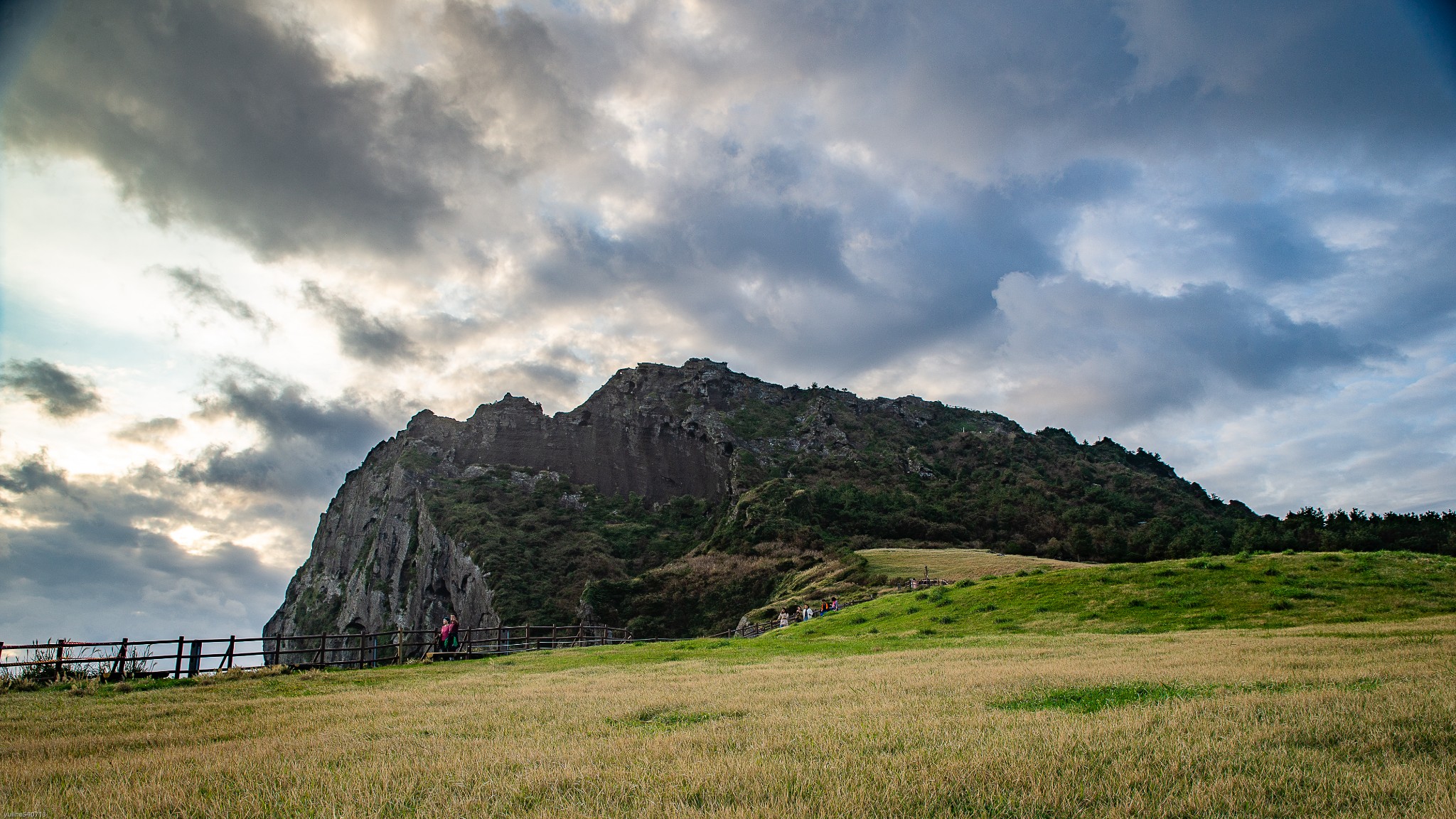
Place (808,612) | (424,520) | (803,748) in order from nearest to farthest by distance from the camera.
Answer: (803,748) → (808,612) → (424,520)

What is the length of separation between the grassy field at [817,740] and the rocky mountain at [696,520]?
5557 centimetres

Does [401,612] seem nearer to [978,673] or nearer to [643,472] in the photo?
[643,472]

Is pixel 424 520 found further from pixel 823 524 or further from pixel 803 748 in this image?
pixel 803 748

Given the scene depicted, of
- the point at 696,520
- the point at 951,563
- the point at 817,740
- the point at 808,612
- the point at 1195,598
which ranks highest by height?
the point at 696,520

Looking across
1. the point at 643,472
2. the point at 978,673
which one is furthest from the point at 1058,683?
the point at 643,472

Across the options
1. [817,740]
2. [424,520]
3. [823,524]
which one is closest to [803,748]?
[817,740]

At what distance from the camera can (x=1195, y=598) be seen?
28719 mm

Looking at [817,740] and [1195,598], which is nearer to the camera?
[817,740]

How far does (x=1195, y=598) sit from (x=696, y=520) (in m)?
145

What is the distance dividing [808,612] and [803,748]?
155ft

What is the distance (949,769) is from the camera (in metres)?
6.46

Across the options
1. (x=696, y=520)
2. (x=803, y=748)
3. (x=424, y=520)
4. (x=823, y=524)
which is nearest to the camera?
(x=803, y=748)

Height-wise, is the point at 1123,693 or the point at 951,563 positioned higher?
the point at 951,563

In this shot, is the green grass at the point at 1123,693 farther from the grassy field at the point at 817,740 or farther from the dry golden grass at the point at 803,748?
the dry golden grass at the point at 803,748
